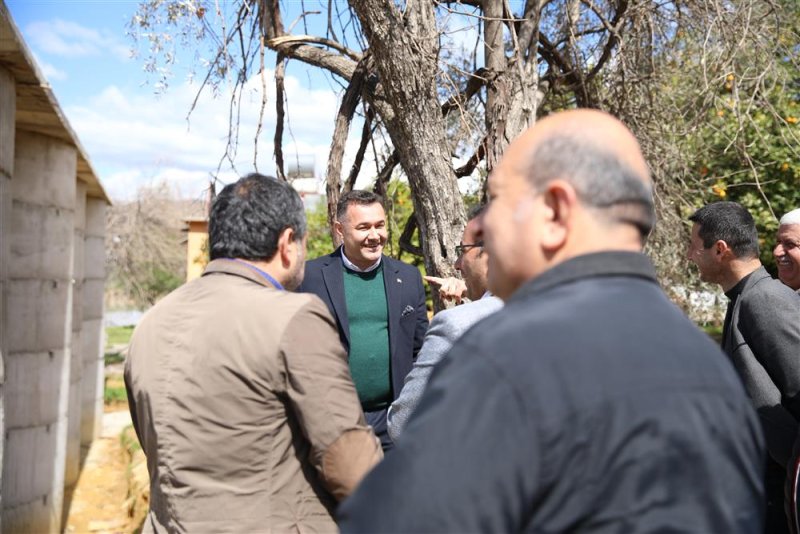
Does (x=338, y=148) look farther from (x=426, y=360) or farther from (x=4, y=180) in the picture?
(x=426, y=360)

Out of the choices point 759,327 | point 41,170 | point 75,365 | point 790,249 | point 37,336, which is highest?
point 41,170

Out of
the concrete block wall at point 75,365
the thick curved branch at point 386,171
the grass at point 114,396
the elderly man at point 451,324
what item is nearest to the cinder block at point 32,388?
the concrete block wall at point 75,365

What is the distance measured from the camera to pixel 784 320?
295 cm

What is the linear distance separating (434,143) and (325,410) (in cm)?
220

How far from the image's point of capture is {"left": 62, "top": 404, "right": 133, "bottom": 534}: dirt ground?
8.17m

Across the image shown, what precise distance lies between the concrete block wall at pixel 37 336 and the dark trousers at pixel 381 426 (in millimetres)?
4545

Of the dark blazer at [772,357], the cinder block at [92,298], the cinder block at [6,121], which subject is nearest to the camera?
the dark blazer at [772,357]

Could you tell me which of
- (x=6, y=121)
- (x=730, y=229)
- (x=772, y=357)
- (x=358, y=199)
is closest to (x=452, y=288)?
(x=358, y=199)

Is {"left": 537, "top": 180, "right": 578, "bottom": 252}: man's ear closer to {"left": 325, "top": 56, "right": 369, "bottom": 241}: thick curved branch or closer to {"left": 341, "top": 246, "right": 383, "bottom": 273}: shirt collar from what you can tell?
{"left": 341, "top": 246, "right": 383, "bottom": 273}: shirt collar

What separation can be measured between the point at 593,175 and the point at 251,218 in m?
1.13

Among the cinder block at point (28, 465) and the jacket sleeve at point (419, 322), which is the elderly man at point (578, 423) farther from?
Answer: the cinder block at point (28, 465)

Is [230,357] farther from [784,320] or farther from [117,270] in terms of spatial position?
[117,270]

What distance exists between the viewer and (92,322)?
1205 centimetres

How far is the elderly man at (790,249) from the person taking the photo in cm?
351
